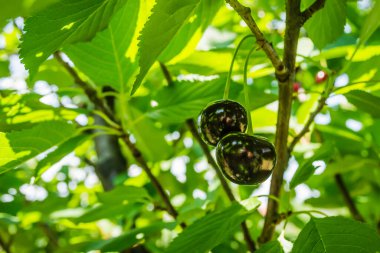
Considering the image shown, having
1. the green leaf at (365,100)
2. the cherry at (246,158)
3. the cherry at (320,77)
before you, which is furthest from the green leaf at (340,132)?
the cherry at (246,158)

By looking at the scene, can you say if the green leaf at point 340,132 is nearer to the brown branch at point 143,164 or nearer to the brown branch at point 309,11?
the brown branch at point 143,164

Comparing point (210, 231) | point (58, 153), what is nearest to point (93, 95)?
point (58, 153)

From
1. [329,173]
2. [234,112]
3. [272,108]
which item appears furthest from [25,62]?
[329,173]

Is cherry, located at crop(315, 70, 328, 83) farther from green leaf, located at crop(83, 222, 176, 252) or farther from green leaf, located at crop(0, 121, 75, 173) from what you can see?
green leaf, located at crop(0, 121, 75, 173)

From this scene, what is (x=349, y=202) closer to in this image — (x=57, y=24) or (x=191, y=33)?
(x=191, y=33)

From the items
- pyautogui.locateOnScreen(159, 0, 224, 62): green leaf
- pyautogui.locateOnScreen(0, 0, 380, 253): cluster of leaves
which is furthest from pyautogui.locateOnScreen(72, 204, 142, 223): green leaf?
pyautogui.locateOnScreen(159, 0, 224, 62): green leaf

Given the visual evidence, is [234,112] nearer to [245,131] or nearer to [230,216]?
[245,131]
